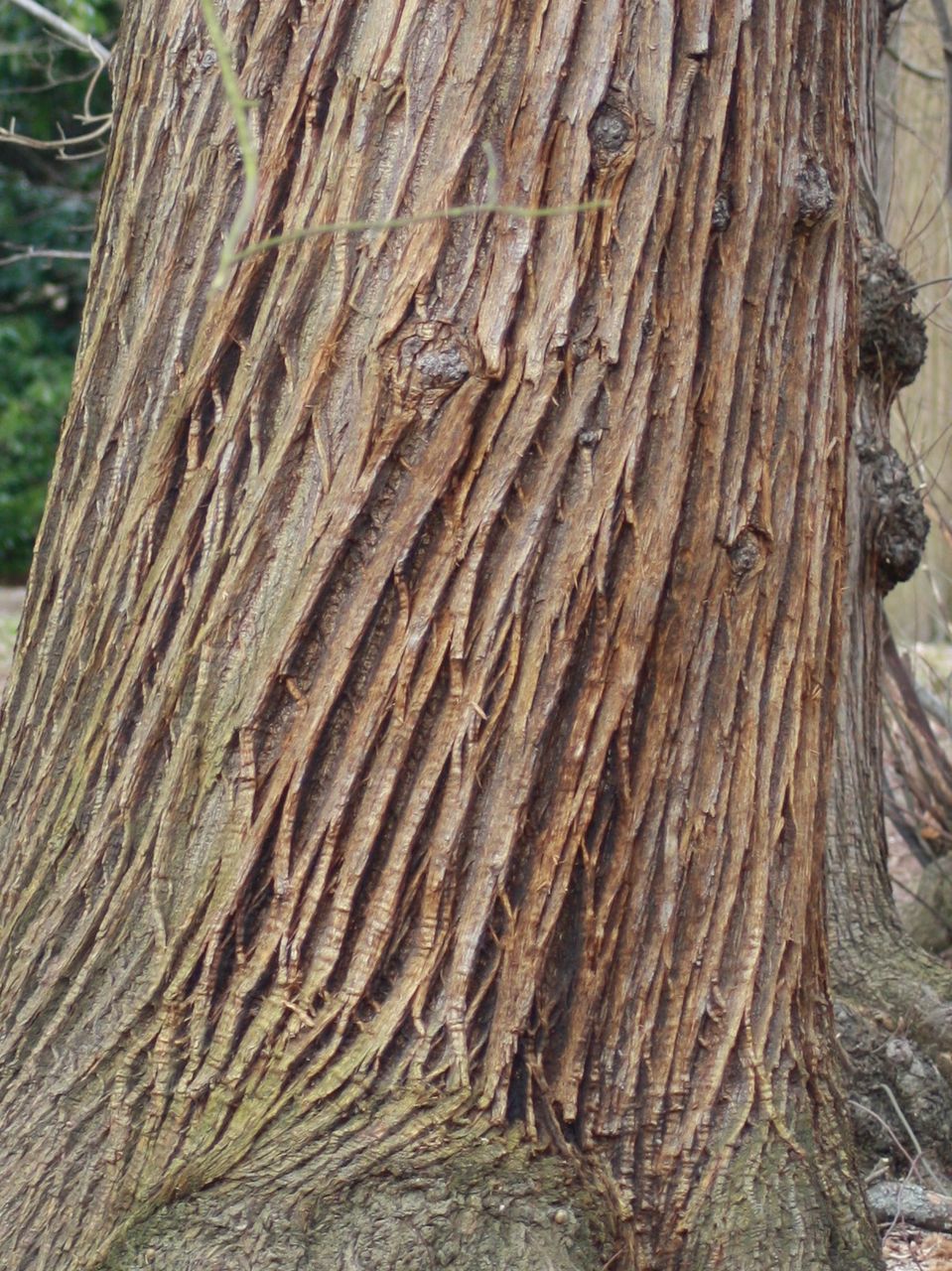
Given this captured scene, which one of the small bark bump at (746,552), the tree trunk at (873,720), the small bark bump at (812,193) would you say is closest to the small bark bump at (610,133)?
the small bark bump at (812,193)

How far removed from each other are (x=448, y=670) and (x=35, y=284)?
14.3 m

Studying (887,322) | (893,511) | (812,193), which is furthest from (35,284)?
(812,193)

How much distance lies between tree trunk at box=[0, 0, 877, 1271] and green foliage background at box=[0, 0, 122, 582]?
1242cm

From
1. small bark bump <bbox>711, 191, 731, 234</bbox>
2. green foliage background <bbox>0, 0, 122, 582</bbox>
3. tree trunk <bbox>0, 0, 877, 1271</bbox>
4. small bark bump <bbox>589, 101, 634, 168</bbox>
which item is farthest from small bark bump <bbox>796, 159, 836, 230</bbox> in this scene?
green foliage background <bbox>0, 0, 122, 582</bbox>

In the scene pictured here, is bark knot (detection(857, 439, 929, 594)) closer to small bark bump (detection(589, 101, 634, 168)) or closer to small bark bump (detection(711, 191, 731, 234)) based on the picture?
small bark bump (detection(711, 191, 731, 234))

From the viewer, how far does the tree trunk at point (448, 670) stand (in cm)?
222

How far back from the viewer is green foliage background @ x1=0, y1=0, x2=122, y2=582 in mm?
14273

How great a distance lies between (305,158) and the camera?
90.0 inches

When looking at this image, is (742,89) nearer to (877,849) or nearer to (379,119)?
(379,119)

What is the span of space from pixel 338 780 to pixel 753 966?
82cm

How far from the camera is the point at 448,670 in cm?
227

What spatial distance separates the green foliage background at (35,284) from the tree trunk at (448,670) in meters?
12.4

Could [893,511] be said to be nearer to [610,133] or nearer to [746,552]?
[746,552]

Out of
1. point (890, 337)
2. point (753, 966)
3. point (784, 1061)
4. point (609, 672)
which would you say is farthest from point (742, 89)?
point (890, 337)
